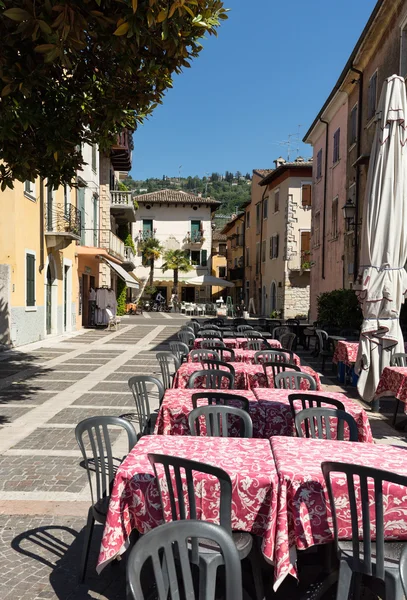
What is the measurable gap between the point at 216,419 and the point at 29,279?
45.9ft

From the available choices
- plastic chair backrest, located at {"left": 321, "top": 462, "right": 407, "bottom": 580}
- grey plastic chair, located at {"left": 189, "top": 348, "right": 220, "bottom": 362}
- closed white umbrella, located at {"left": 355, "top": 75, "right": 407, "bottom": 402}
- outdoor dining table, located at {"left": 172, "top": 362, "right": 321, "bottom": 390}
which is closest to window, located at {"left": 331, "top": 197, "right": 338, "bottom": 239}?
closed white umbrella, located at {"left": 355, "top": 75, "right": 407, "bottom": 402}

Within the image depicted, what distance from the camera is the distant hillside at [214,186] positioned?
124456 millimetres

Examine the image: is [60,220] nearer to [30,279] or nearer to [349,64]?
[30,279]

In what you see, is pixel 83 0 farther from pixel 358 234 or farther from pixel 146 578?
pixel 358 234

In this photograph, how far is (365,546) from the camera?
267 centimetres

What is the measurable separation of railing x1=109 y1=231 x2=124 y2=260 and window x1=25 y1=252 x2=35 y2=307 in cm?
1036

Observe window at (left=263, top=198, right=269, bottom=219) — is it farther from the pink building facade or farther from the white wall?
the pink building facade

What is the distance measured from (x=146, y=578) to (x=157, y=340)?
15772 millimetres

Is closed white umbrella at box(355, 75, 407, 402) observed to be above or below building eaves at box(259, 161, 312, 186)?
below

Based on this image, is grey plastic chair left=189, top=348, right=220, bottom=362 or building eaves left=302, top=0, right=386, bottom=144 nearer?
grey plastic chair left=189, top=348, right=220, bottom=362

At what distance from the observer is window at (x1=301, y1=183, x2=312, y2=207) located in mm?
32562

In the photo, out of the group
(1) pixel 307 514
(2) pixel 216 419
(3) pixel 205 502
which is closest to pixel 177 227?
(2) pixel 216 419

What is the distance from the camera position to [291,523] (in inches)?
116

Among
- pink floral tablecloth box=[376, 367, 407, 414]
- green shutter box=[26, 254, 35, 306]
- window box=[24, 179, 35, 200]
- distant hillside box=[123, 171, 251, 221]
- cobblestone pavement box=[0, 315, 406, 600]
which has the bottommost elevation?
cobblestone pavement box=[0, 315, 406, 600]
